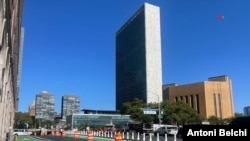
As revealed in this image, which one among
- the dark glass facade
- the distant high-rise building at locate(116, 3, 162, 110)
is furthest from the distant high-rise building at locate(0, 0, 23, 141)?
the dark glass facade

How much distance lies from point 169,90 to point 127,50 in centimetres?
3571

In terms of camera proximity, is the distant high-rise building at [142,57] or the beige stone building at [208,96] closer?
the distant high-rise building at [142,57]

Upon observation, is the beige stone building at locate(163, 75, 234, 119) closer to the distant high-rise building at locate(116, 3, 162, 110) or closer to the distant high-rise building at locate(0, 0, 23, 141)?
the distant high-rise building at locate(116, 3, 162, 110)

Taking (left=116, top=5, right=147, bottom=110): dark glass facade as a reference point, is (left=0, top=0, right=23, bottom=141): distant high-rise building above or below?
below

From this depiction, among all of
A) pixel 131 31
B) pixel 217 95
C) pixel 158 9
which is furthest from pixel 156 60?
pixel 217 95

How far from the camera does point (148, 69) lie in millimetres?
144875

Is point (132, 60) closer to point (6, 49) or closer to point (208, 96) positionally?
point (208, 96)

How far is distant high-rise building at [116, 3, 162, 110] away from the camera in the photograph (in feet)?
477

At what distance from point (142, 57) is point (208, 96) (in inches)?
1644

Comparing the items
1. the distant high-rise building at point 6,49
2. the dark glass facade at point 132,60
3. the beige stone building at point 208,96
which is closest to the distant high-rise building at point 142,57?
the dark glass facade at point 132,60

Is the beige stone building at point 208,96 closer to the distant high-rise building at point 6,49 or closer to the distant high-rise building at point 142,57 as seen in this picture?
the distant high-rise building at point 142,57

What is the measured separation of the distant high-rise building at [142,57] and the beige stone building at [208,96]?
19.0 m

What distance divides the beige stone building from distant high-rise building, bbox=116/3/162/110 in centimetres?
1895

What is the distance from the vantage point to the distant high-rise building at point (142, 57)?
5719 inches
